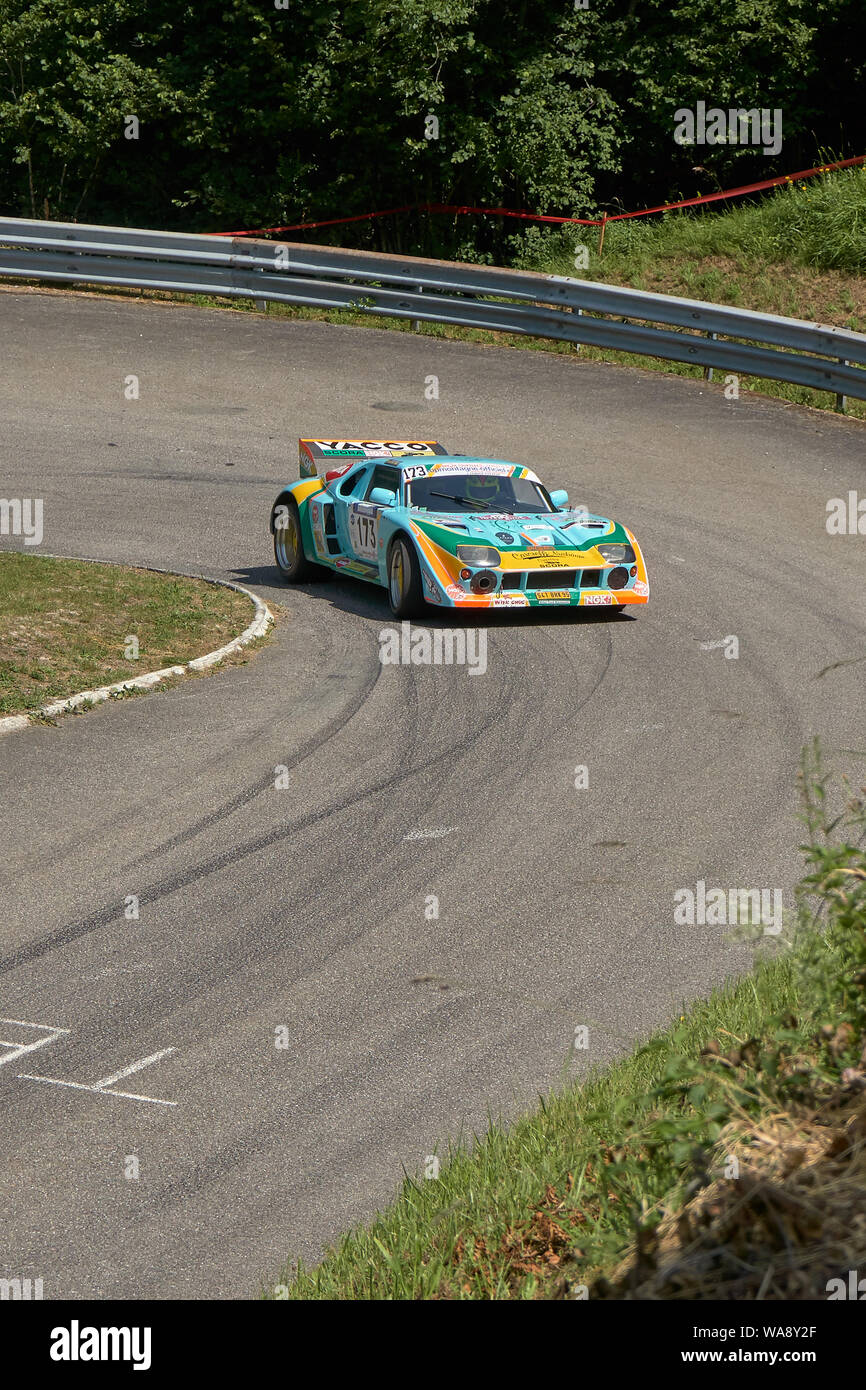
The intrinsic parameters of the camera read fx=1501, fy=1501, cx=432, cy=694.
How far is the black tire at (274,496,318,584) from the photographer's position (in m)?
15.2

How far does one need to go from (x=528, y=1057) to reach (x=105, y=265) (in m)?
22.2

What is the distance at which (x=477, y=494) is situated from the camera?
1450 cm

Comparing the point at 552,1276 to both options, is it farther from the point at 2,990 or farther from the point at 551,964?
the point at 2,990

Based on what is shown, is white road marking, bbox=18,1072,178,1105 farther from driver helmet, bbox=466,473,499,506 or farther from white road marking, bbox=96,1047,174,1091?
driver helmet, bbox=466,473,499,506

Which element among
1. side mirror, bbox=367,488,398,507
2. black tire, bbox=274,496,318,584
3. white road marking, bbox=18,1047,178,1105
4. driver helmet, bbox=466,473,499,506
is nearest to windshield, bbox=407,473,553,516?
driver helmet, bbox=466,473,499,506

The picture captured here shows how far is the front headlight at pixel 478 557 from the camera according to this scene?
517 inches

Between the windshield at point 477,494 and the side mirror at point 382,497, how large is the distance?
7.7 inches

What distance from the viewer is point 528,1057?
20.9 ft

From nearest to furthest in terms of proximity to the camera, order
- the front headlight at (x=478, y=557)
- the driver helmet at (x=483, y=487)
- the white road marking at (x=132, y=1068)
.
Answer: the white road marking at (x=132, y=1068) < the front headlight at (x=478, y=557) < the driver helmet at (x=483, y=487)

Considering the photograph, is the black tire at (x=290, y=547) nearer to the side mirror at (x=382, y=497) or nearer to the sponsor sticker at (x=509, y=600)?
the side mirror at (x=382, y=497)

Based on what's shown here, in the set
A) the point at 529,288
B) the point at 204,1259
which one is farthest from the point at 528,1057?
the point at 529,288

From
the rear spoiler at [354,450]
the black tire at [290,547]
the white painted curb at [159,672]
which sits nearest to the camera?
the white painted curb at [159,672]

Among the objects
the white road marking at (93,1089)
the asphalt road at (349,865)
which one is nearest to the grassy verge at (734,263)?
the asphalt road at (349,865)

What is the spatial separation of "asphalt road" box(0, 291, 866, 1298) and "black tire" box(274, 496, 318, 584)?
257 millimetres
